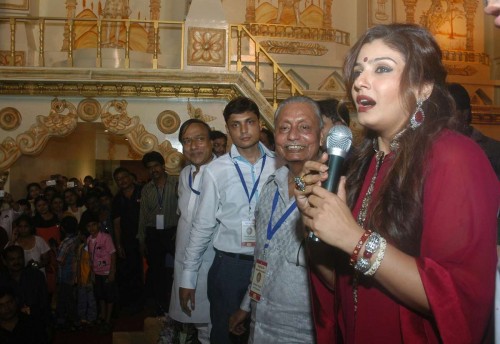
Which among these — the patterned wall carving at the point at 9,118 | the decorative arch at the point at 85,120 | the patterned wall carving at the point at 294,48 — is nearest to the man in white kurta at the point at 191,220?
the decorative arch at the point at 85,120

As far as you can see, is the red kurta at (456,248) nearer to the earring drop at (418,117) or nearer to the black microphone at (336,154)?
the earring drop at (418,117)

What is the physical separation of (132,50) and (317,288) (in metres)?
8.98

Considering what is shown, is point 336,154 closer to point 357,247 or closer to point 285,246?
point 357,247

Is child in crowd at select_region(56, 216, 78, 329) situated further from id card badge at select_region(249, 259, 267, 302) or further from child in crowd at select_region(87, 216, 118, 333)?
id card badge at select_region(249, 259, 267, 302)

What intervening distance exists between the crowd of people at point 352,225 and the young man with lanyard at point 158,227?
3.65 ft

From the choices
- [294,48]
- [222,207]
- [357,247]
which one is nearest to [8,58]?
[294,48]

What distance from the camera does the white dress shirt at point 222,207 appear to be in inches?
123

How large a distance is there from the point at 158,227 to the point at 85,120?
2214 mm

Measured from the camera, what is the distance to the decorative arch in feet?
22.2

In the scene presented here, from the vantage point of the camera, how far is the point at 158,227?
5.45m

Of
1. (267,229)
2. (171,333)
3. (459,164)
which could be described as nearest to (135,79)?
(171,333)

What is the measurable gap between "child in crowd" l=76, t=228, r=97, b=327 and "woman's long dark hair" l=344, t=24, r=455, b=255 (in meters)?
4.93

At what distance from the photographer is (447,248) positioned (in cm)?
122

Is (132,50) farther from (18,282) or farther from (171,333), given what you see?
(171,333)
